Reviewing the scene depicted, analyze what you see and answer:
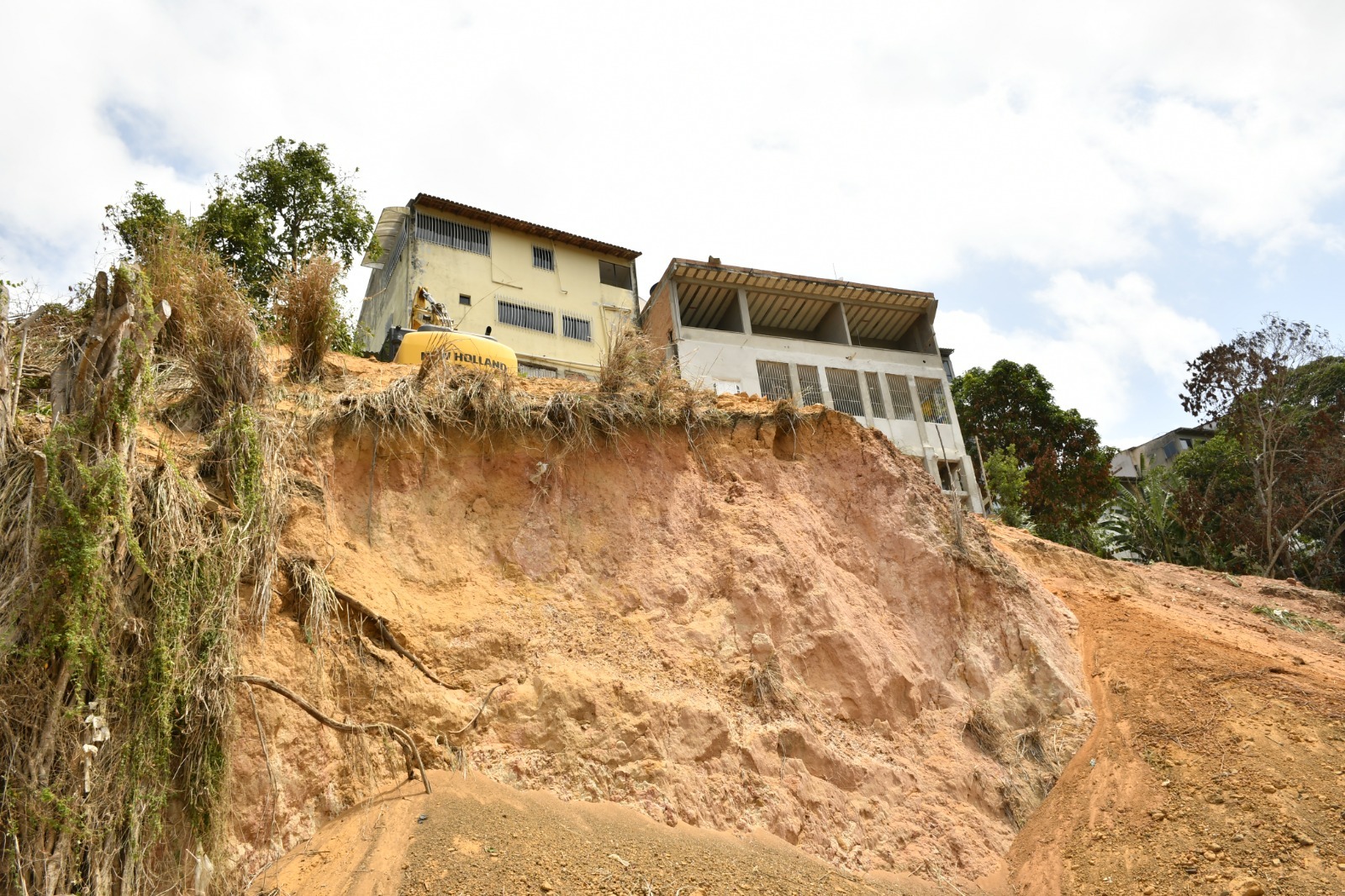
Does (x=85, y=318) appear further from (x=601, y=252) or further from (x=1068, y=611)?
(x=601, y=252)

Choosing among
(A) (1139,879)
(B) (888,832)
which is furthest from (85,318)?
(A) (1139,879)

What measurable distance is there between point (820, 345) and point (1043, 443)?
26.3 ft

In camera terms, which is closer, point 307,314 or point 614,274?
point 307,314

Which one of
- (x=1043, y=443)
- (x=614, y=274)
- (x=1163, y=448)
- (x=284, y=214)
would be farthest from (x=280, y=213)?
(x=1163, y=448)

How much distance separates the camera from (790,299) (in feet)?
72.0

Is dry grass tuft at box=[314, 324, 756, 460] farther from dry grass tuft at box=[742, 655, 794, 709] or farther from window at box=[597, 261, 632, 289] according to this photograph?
window at box=[597, 261, 632, 289]

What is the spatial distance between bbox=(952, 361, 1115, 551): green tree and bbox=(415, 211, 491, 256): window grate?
14.2 metres

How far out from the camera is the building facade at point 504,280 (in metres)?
22.1

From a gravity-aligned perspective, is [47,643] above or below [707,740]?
above

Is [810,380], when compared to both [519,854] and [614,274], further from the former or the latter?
[519,854]

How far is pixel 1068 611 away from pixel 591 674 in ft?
21.4

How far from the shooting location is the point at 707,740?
23.6 feet

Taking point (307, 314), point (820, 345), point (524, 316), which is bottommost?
point (307, 314)

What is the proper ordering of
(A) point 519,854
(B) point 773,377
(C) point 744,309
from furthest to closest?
(C) point 744,309, (B) point 773,377, (A) point 519,854
